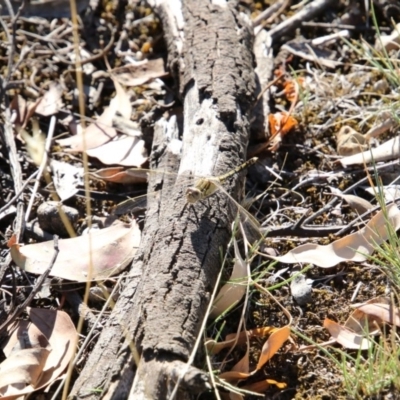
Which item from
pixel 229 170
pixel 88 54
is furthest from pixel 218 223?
pixel 88 54

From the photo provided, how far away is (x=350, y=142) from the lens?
9.34 ft

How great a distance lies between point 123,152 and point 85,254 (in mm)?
591

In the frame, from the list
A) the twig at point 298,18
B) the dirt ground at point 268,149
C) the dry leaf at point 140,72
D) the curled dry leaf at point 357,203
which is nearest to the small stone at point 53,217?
the dirt ground at point 268,149

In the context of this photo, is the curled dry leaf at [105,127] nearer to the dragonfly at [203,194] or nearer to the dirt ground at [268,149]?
the dirt ground at [268,149]

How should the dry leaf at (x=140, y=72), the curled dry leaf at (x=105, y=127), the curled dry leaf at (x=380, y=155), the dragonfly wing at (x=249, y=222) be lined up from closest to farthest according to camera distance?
1. the dragonfly wing at (x=249, y=222)
2. the curled dry leaf at (x=380, y=155)
3. the curled dry leaf at (x=105, y=127)
4. the dry leaf at (x=140, y=72)

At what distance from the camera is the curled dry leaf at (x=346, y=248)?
243 cm

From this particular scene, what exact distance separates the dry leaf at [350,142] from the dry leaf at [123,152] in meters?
0.82

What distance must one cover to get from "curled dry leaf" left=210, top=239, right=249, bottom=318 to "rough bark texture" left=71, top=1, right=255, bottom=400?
2.7 inches

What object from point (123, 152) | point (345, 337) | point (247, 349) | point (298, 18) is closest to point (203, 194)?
point (247, 349)

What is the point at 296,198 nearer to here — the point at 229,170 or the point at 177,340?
the point at 229,170

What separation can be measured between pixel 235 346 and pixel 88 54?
185 centimetres

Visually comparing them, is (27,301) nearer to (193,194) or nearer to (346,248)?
(193,194)

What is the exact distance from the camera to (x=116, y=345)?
6.77 ft

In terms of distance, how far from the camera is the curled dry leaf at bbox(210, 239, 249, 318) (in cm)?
225
